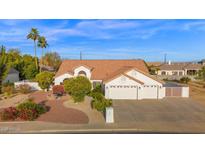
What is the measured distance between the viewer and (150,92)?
24.2 metres

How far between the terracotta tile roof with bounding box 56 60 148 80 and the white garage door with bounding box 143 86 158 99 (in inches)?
233

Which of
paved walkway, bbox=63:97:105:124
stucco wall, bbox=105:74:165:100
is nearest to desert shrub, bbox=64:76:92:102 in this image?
paved walkway, bbox=63:97:105:124

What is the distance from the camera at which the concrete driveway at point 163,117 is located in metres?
13.4

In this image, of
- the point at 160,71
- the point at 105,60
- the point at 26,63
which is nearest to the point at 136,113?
the point at 105,60

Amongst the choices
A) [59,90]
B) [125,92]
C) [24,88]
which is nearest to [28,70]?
[24,88]

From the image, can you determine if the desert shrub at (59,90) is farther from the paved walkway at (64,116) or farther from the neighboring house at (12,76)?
the neighboring house at (12,76)

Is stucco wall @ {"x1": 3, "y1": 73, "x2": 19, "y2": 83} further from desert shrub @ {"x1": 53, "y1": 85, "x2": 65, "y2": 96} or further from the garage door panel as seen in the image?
the garage door panel

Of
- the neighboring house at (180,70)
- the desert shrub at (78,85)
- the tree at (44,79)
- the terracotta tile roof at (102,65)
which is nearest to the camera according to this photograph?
the desert shrub at (78,85)

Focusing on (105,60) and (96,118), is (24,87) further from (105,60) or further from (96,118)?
(96,118)

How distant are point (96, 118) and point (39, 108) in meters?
4.55

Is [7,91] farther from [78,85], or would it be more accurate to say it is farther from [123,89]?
[123,89]

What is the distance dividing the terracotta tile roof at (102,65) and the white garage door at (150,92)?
19.4ft

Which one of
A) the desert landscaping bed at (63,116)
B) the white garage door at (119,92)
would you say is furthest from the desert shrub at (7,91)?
the white garage door at (119,92)

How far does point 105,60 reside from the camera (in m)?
31.8
